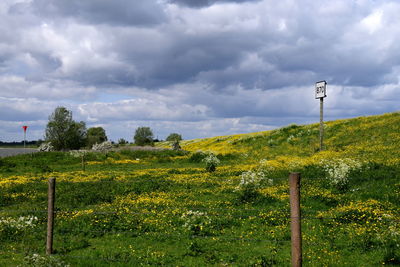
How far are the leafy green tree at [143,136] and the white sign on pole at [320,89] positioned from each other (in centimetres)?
6985

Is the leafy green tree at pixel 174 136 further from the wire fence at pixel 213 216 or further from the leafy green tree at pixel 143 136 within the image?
the wire fence at pixel 213 216

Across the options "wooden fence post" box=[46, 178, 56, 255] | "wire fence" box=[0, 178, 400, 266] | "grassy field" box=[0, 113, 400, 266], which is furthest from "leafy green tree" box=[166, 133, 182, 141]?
"wooden fence post" box=[46, 178, 56, 255]

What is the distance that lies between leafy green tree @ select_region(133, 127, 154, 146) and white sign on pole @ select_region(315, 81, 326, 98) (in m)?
69.9

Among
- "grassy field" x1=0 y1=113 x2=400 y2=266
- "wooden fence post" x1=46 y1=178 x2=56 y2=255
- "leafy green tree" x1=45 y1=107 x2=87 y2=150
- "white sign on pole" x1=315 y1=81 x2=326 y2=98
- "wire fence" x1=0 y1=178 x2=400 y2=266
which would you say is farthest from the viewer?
"leafy green tree" x1=45 y1=107 x2=87 y2=150

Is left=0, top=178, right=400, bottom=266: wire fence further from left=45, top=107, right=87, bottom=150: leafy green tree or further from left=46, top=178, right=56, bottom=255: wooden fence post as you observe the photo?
left=45, top=107, right=87, bottom=150: leafy green tree

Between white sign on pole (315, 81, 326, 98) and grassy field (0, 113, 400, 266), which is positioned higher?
white sign on pole (315, 81, 326, 98)

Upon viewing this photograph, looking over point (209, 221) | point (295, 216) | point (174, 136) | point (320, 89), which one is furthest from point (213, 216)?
point (174, 136)

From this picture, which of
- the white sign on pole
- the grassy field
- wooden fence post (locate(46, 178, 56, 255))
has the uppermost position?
the white sign on pole

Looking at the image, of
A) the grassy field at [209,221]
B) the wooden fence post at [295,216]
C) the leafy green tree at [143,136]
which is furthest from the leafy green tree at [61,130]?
the wooden fence post at [295,216]

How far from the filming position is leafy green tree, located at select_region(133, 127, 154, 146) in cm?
9950

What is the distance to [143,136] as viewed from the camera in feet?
329

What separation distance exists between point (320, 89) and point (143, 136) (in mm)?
72367

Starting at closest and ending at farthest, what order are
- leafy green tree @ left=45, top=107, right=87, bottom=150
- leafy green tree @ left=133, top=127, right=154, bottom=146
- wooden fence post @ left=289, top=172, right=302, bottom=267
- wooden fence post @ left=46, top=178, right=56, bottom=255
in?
1. wooden fence post @ left=289, top=172, right=302, bottom=267
2. wooden fence post @ left=46, top=178, right=56, bottom=255
3. leafy green tree @ left=45, top=107, right=87, bottom=150
4. leafy green tree @ left=133, top=127, right=154, bottom=146

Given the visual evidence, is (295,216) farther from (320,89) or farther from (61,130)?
(61,130)
